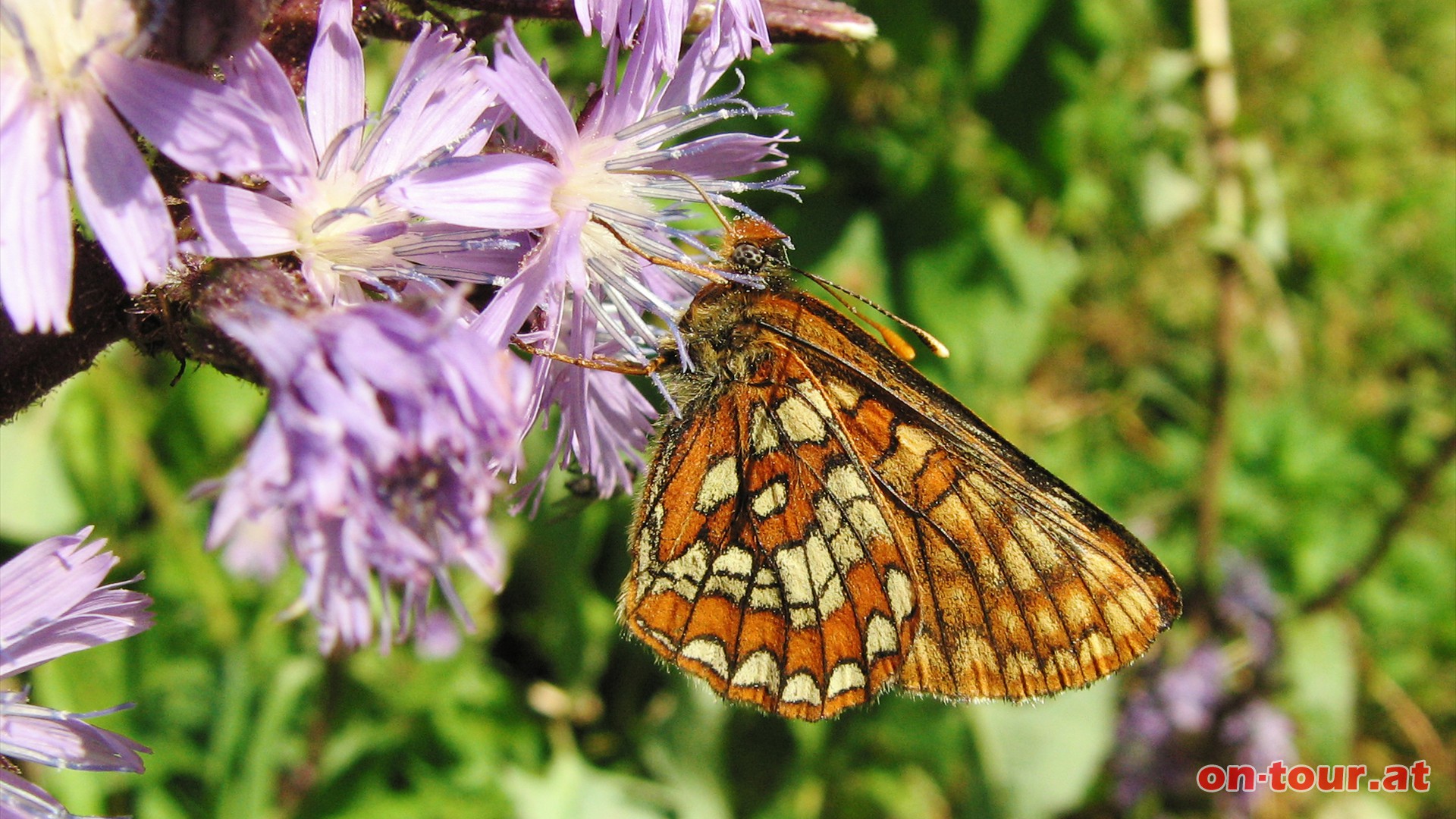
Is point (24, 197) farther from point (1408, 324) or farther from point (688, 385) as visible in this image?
point (1408, 324)

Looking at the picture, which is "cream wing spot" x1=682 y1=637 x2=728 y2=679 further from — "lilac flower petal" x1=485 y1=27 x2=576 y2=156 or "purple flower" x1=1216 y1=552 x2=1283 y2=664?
"purple flower" x1=1216 y1=552 x2=1283 y2=664

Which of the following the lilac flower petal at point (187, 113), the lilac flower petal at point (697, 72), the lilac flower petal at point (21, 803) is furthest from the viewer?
the lilac flower petal at point (697, 72)

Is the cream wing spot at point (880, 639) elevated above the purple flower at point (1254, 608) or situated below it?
below

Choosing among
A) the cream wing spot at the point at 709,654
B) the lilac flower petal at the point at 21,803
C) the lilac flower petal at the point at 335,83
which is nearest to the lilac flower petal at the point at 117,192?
the lilac flower petal at the point at 335,83

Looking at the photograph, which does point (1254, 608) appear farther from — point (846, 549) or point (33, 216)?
point (33, 216)

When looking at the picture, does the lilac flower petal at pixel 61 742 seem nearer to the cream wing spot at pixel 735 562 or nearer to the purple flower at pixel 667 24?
the cream wing spot at pixel 735 562

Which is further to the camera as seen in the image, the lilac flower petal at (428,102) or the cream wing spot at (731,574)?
the cream wing spot at (731,574)
